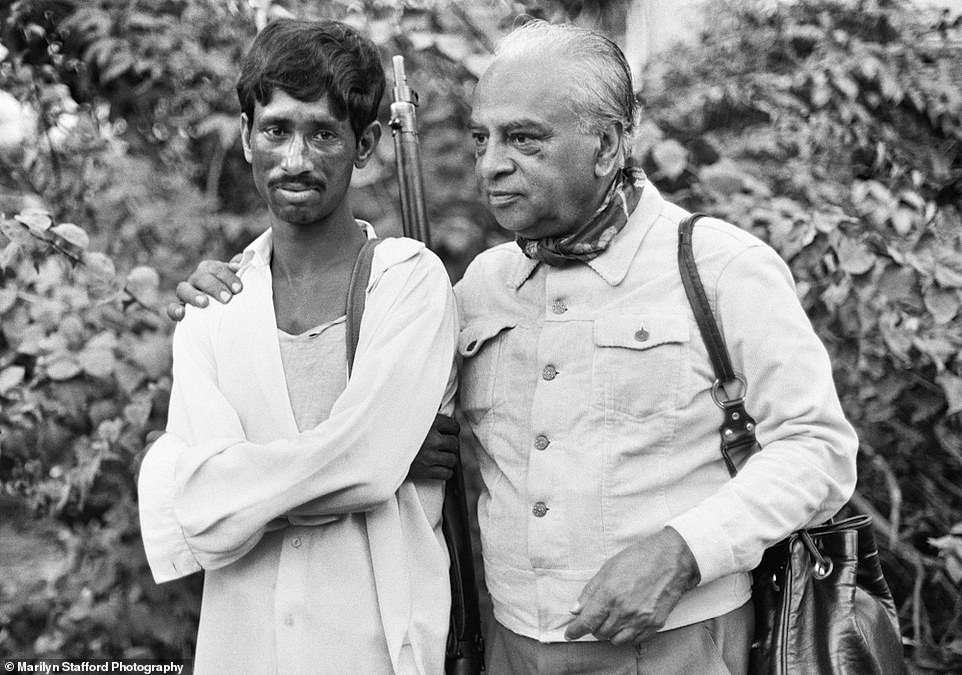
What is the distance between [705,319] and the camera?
2027mm

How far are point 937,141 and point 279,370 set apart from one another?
2936 millimetres

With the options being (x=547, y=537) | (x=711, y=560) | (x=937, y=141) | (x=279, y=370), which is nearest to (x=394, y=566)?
(x=547, y=537)

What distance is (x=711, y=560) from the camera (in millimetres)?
1884

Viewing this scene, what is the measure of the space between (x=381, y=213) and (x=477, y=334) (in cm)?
119

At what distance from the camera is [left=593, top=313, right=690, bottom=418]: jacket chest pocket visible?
2039 mm

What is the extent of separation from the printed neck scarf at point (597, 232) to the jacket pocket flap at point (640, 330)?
0.49 feet

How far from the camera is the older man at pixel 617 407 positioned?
1.93m

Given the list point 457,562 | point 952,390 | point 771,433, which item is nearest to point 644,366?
point 771,433

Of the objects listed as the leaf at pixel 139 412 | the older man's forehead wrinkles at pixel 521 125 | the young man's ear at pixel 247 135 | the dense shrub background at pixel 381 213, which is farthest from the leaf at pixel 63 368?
the older man's forehead wrinkles at pixel 521 125

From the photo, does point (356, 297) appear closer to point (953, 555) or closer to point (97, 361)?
point (97, 361)

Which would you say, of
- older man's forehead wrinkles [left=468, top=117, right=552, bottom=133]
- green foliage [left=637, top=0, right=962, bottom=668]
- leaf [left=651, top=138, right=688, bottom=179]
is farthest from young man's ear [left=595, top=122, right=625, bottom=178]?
leaf [left=651, top=138, right=688, bottom=179]

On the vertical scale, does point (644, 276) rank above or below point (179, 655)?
above

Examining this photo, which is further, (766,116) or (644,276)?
(766,116)

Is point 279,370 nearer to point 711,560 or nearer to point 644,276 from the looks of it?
point 644,276
